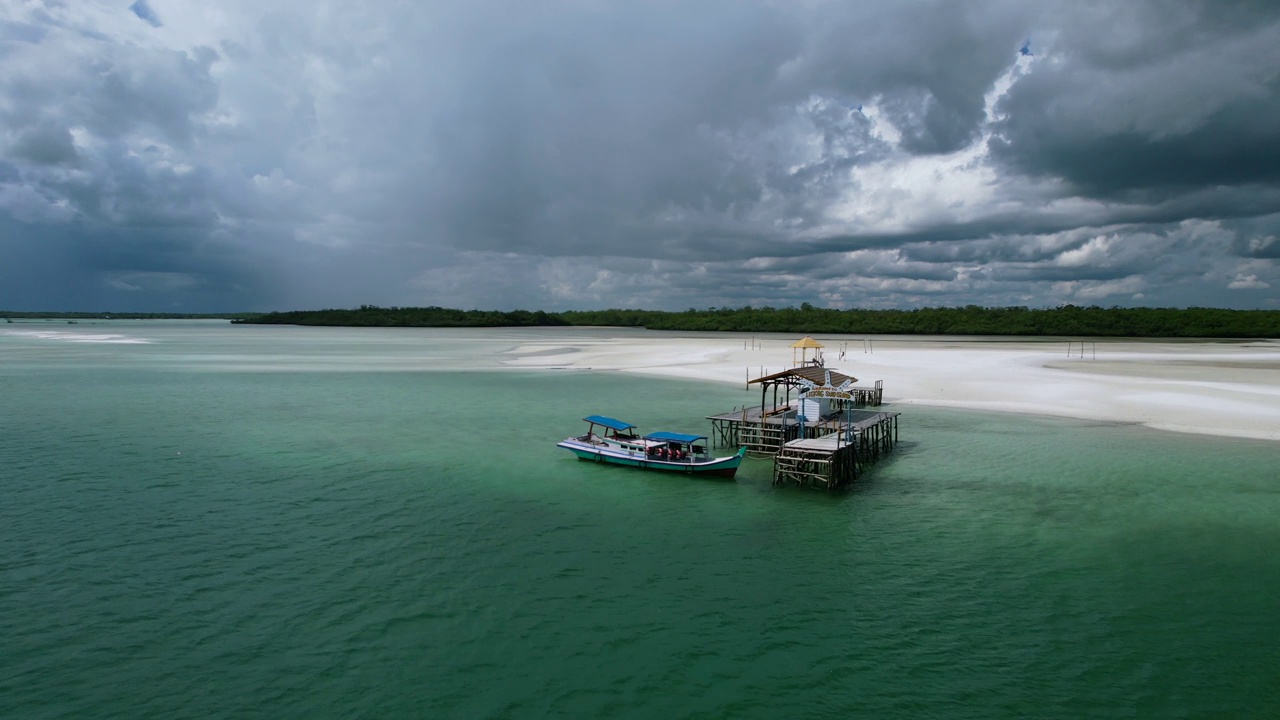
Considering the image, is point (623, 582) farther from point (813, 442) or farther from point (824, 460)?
point (813, 442)

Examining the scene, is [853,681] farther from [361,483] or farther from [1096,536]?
[361,483]

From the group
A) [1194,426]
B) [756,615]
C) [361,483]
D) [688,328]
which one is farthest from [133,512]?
[688,328]

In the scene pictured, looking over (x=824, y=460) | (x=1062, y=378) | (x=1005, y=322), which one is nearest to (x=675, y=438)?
(x=824, y=460)

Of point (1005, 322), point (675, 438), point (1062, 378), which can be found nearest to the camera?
point (675, 438)

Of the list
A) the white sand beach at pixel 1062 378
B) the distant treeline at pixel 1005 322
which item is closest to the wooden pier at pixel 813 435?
the white sand beach at pixel 1062 378

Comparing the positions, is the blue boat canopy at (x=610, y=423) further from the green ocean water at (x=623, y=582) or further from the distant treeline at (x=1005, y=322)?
the distant treeline at (x=1005, y=322)

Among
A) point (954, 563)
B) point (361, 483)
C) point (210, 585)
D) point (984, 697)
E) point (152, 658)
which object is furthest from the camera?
point (361, 483)
